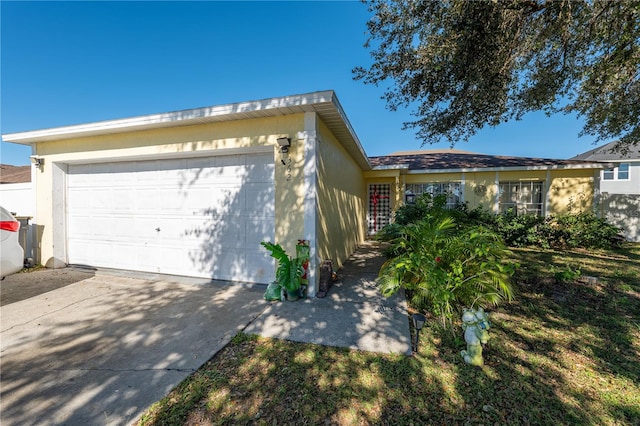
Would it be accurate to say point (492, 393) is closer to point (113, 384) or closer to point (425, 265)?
point (425, 265)

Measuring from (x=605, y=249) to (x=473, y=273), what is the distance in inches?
326

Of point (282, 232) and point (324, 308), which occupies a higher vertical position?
point (282, 232)

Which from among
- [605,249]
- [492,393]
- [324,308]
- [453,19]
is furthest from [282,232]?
[605,249]

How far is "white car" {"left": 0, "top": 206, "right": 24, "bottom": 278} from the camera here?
10.8 ft

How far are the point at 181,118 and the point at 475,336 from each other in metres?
5.28

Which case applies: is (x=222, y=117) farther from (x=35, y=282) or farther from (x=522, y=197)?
(x=522, y=197)

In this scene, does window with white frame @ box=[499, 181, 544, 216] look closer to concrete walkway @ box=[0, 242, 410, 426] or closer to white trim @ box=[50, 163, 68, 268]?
concrete walkway @ box=[0, 242, 410, 426]

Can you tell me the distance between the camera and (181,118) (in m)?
4.28

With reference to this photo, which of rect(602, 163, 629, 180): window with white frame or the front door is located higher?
rect(602, 163, 629, 180): window with white frame

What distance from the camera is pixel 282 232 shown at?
4242mm

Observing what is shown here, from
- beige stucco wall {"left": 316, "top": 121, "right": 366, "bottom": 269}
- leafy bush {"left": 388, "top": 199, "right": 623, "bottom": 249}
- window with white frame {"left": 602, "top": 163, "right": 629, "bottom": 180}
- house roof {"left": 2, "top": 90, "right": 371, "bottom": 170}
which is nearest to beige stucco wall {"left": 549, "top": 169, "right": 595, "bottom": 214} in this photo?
leafy bush {"left": 388, "top": 199, "right": 623, "bottom": 249}

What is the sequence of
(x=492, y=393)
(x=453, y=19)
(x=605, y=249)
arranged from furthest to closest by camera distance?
(x=605, y=249) < (x=453, y=19) < (x=492, y=393)

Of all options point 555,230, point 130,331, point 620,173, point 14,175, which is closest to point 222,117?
point 130,331

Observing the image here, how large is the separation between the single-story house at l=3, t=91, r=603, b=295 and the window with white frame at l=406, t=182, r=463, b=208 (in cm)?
536
